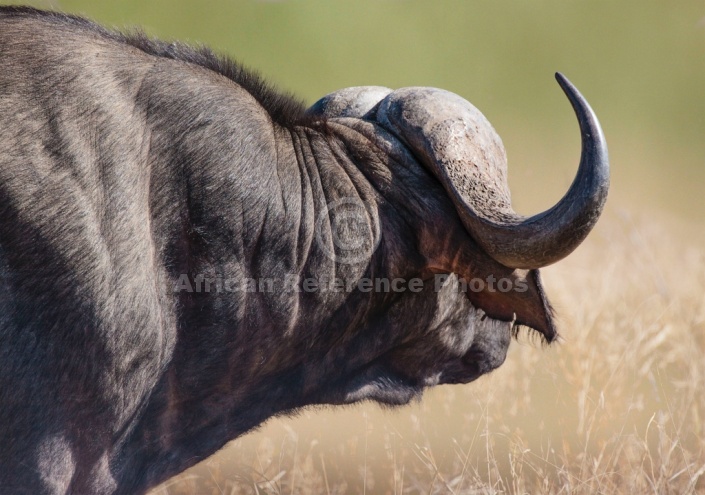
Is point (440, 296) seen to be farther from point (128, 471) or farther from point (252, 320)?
point (128, 471)

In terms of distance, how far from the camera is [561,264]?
837 centimetres

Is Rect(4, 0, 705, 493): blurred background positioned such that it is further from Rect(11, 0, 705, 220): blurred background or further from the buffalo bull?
the buffalo bull

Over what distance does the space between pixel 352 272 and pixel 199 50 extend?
1042 millimetres

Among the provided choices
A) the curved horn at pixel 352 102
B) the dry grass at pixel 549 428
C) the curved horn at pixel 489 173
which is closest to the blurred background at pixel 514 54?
the dry grass at pixel 549 428

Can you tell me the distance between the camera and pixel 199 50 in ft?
11.6

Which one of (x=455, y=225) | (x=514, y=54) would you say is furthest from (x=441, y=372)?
(x=514, y=54)

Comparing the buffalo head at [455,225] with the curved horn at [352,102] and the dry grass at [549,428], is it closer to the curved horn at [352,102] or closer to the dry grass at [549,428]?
the curved horn at [352,102]

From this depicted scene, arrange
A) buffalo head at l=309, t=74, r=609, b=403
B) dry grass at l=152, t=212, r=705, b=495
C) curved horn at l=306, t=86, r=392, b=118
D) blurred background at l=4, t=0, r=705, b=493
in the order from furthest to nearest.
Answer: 1. blurred background at l=4, t=0, r=705, b=493
2. dry grass at l=152, t=212, r=705, b=495
3. curved horn at l=306, t=86, r=392, b=118
4. buffalo head at l=309, t=74, r=609, b=403

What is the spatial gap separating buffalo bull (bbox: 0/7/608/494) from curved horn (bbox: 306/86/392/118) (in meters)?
0.06

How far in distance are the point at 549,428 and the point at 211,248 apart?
2.77 m

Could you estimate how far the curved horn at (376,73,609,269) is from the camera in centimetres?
293
